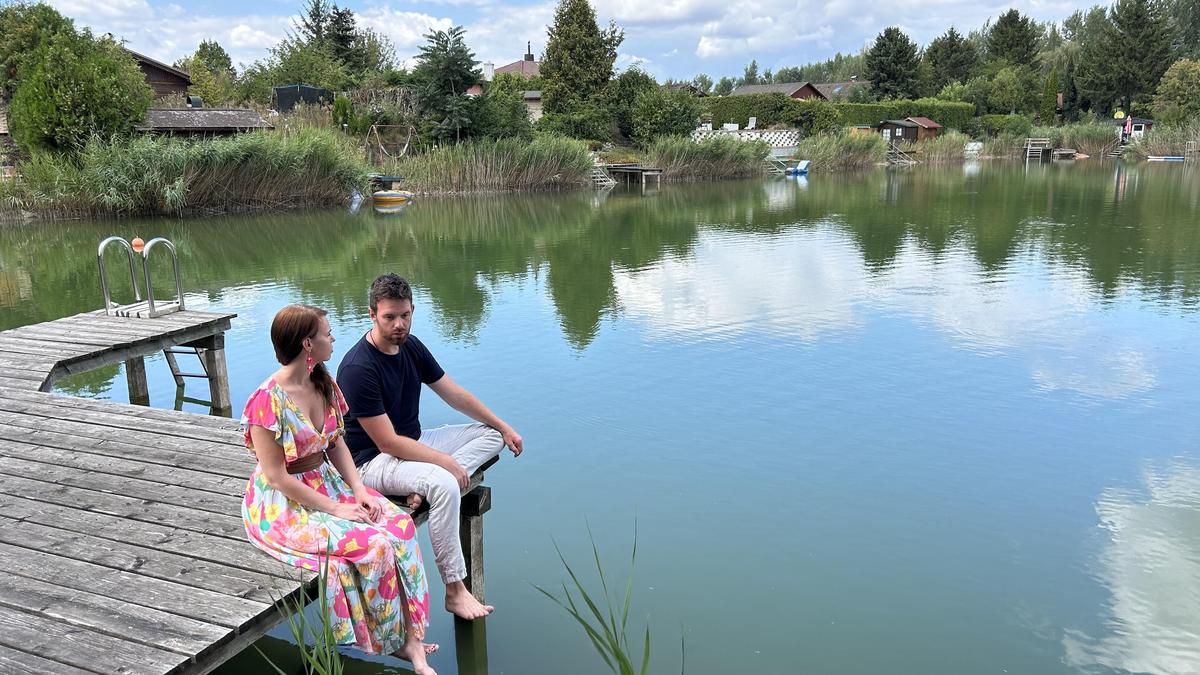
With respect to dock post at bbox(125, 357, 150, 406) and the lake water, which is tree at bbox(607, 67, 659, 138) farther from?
dock post at bbox(125, 357, 150, 406)

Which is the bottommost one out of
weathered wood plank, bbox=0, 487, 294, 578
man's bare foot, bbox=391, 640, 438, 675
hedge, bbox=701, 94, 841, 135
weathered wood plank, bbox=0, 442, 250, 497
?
man's bare foot, bbox=391, 640, 438, 675

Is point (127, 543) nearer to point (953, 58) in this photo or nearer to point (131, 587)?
point (131, 587)

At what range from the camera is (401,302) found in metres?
3.46

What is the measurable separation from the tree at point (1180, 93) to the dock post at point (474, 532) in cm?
5776

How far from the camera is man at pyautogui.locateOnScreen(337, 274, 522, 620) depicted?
11.3ft

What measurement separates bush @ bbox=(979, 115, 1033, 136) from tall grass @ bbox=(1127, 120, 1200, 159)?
554cm

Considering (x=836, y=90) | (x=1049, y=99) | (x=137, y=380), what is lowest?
(x=137, y=380)

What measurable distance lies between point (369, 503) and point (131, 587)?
82cm

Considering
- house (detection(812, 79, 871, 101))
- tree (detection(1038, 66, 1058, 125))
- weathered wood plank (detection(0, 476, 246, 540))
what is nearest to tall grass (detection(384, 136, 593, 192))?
weathered wood plank (detection(0, 476, 246, 540))

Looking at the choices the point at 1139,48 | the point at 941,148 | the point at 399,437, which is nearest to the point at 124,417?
the point at 399,437

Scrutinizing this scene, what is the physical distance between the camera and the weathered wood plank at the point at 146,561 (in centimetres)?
297

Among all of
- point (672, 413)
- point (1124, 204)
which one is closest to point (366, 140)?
point (1124, 204)

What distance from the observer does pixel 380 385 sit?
11.5 feet

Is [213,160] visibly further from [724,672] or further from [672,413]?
[724,672]
